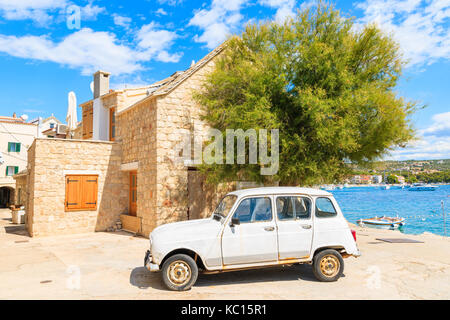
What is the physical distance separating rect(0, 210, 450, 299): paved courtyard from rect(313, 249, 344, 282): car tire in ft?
0.51

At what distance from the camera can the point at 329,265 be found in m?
6.06

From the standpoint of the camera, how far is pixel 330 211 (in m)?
6.29

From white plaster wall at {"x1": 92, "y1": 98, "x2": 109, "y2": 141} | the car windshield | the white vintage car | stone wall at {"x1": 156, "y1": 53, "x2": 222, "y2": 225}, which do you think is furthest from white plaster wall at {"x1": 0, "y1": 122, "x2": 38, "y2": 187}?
the car windshield

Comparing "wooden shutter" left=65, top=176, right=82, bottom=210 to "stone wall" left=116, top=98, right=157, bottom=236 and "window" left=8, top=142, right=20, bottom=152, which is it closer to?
"stone wall" left=116, top=98, right=157, bottom=236

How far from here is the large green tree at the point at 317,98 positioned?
888 centimetres

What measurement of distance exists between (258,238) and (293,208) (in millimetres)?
921

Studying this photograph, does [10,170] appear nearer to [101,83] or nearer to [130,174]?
[101,83]

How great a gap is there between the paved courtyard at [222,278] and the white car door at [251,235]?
1.83 feet

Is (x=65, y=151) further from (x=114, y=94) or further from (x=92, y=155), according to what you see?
(x=114, y=94)

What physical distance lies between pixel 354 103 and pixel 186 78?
20.5 feet

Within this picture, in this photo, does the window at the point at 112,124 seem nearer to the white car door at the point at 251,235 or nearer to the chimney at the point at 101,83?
the chimney at the point at 101,83

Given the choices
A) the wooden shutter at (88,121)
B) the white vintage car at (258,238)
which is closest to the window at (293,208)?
the white vintage car at (258,238)

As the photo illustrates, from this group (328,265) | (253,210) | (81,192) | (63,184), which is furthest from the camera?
(81,192)

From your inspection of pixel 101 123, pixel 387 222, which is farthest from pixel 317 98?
pixel 387 222
